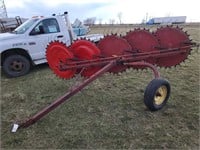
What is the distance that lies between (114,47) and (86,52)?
0.54 meters

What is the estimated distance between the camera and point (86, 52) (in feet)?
15.9

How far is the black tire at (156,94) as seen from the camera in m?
3.97

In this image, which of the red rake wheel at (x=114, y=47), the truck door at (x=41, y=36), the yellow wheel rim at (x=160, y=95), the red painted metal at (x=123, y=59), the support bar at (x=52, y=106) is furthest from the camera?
the truck door at (x=41, y=36)

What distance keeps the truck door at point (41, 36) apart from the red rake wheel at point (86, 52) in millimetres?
2910

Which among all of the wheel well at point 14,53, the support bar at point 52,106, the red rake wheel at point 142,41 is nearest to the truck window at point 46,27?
the wheel well at point 14,53

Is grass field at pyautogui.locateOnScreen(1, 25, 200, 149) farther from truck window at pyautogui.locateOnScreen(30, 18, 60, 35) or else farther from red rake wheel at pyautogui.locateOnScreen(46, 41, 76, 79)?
truck window at pyautogui.locateOnScreen(30, 18, 60, 35)

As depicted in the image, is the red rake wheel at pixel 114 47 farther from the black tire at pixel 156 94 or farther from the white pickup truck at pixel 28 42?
the white pickup truck at pixel 28 42

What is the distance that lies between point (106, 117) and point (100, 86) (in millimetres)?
1704

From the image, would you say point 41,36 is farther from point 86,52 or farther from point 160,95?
point 160,95

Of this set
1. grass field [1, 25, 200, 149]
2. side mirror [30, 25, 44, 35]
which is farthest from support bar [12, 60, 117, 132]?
side mirror [30, 25, 44, 35]

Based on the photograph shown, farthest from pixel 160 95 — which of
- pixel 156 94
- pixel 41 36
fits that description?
pixel 41 36

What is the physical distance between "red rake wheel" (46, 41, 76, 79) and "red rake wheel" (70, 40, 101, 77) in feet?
0.58

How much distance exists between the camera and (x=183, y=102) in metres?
4.75

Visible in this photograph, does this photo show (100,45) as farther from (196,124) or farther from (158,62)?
(196,124)
